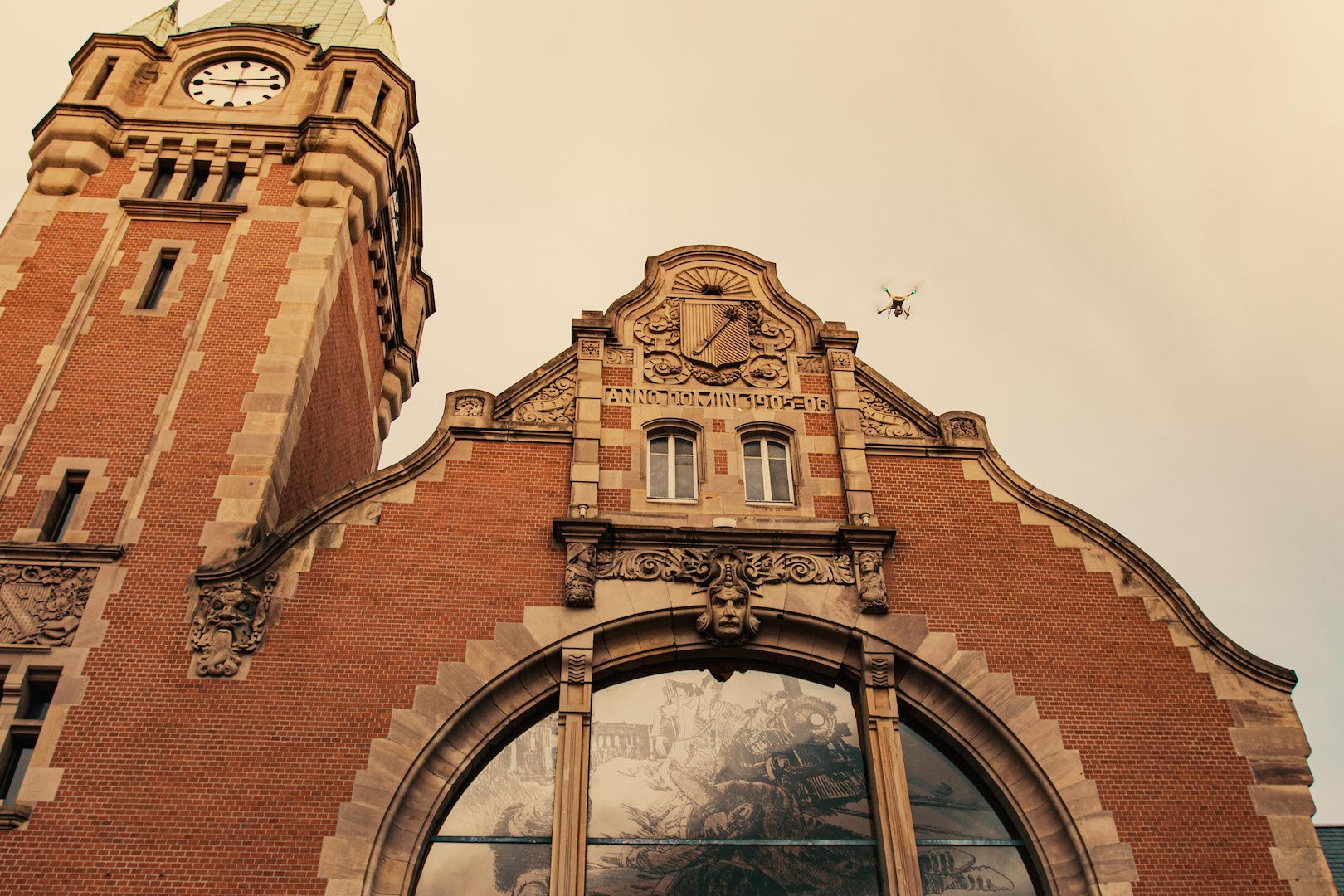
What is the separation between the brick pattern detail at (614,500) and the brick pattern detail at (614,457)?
1.09 feet

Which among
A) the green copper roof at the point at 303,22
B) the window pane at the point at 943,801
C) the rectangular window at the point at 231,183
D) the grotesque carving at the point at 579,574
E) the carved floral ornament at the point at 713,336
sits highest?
the green copper roof at the point at 303,22

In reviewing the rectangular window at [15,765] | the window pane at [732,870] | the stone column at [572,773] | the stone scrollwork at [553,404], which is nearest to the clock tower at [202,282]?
the rectangular window at [15,765]

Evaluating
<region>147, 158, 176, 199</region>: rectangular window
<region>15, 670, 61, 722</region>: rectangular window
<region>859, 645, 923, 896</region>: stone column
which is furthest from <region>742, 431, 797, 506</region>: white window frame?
<region>147, 158, 176, 199</region>: rectangular window

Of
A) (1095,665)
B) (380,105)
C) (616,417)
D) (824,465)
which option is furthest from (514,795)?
(380,105)

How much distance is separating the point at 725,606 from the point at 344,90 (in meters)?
12.7

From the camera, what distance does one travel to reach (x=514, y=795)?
1197 cm

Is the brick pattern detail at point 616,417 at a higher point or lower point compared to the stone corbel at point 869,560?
higher

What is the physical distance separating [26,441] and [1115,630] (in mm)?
13593

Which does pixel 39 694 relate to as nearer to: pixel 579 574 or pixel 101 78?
pixel 579 574

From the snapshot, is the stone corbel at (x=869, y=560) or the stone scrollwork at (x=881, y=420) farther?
the stone scrollwork at (x=881, y=420)

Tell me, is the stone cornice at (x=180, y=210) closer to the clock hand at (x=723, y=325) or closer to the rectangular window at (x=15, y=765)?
the clock hand at (x=723, y=325)

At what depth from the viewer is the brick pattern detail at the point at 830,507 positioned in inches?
549

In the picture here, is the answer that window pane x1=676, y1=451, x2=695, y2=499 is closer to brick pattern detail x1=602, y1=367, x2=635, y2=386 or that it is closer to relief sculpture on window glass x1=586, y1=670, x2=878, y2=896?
brick pattern detail x1=602, y1=367, x2=635, y2=386

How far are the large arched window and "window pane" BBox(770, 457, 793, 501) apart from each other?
95.4 inches
